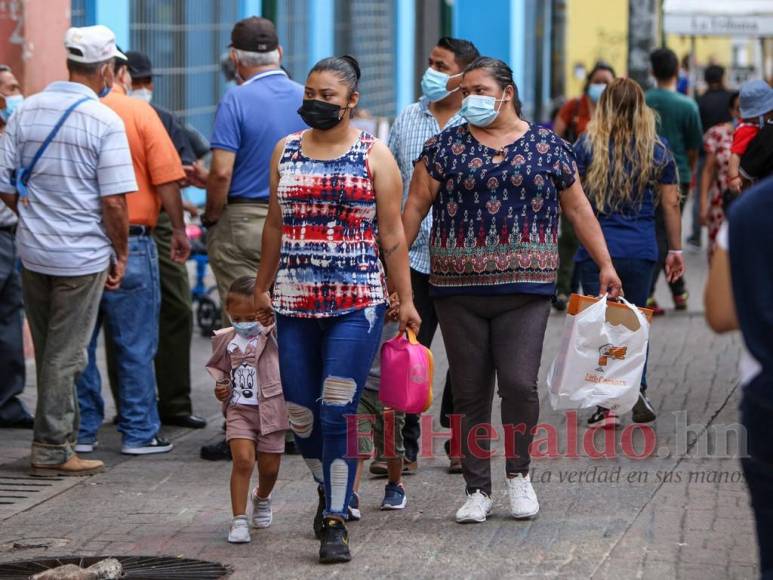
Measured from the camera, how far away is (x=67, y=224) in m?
7.10

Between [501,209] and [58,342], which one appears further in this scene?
[58,342]

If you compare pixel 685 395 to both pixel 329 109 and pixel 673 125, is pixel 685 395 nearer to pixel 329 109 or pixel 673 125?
pixel 673 125

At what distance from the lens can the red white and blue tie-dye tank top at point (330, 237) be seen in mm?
5742

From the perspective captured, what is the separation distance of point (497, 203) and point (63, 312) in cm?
221

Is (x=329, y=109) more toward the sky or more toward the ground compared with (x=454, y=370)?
more toward the sky

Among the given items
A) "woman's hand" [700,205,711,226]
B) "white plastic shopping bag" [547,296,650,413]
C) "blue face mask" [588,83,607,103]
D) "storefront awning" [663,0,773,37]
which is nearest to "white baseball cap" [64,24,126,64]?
"white plastic shopping bag" [547,296,650,413]

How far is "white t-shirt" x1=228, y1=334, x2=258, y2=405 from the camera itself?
6109 mm

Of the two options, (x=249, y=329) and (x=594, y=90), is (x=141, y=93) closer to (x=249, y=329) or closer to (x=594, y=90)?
(x=249, y=329)

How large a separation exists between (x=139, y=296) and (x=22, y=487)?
46.8 inches

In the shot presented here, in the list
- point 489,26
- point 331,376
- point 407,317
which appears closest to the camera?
point 331,376

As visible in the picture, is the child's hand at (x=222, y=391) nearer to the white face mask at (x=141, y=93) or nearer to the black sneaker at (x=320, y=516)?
the black sneaker at (x=320, y=516)

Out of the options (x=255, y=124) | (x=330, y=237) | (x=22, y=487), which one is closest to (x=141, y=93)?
(x=255, y=124)

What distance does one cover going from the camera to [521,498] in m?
6.32

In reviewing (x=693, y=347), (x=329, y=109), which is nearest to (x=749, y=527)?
(x=329, y=109)
